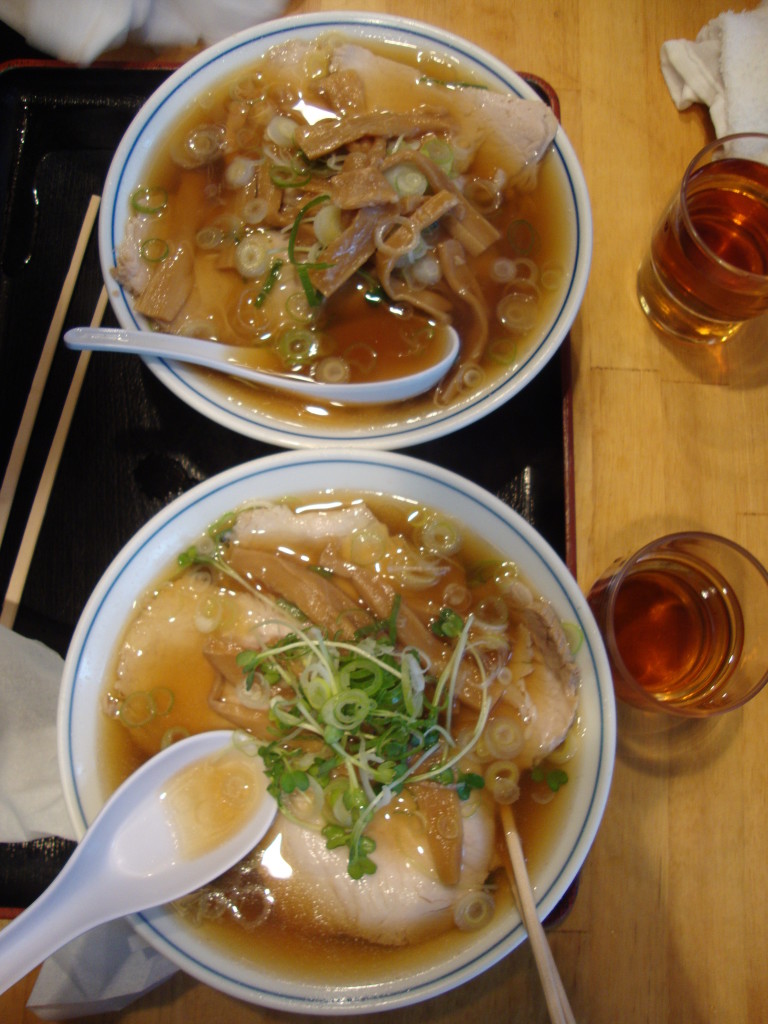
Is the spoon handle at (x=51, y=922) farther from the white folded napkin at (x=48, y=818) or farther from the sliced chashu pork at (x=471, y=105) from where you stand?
the sliced chashu pork at (x=471, y=105)

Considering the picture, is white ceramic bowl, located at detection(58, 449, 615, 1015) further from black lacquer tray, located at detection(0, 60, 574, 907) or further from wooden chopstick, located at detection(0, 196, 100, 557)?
wooden chopstick, located at detection(0, 196, 100, 557)

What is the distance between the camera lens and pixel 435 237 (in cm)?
161

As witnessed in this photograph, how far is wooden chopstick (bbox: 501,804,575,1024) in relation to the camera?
1.16 metres

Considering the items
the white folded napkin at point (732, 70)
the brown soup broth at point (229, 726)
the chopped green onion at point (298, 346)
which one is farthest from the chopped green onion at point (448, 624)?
the white folded napkin at point (732, 70)

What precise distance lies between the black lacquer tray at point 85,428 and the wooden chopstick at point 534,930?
62 centimetres

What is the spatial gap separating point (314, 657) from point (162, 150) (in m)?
1.23

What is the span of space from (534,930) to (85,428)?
1.44 m

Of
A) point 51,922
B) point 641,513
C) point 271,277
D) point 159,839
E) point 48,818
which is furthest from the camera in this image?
point 641,513

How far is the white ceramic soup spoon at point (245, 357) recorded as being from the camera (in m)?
1.44

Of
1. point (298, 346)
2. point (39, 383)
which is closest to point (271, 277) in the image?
point (298, 346)

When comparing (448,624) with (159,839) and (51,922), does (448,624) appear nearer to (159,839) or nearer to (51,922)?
(159,839)

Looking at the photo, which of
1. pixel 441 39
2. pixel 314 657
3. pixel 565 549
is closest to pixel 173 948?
pixel 314 657

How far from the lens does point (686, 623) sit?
5.32ft

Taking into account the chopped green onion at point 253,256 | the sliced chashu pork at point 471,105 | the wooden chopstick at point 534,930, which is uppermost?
the sliced chashu pork at point 471,105
